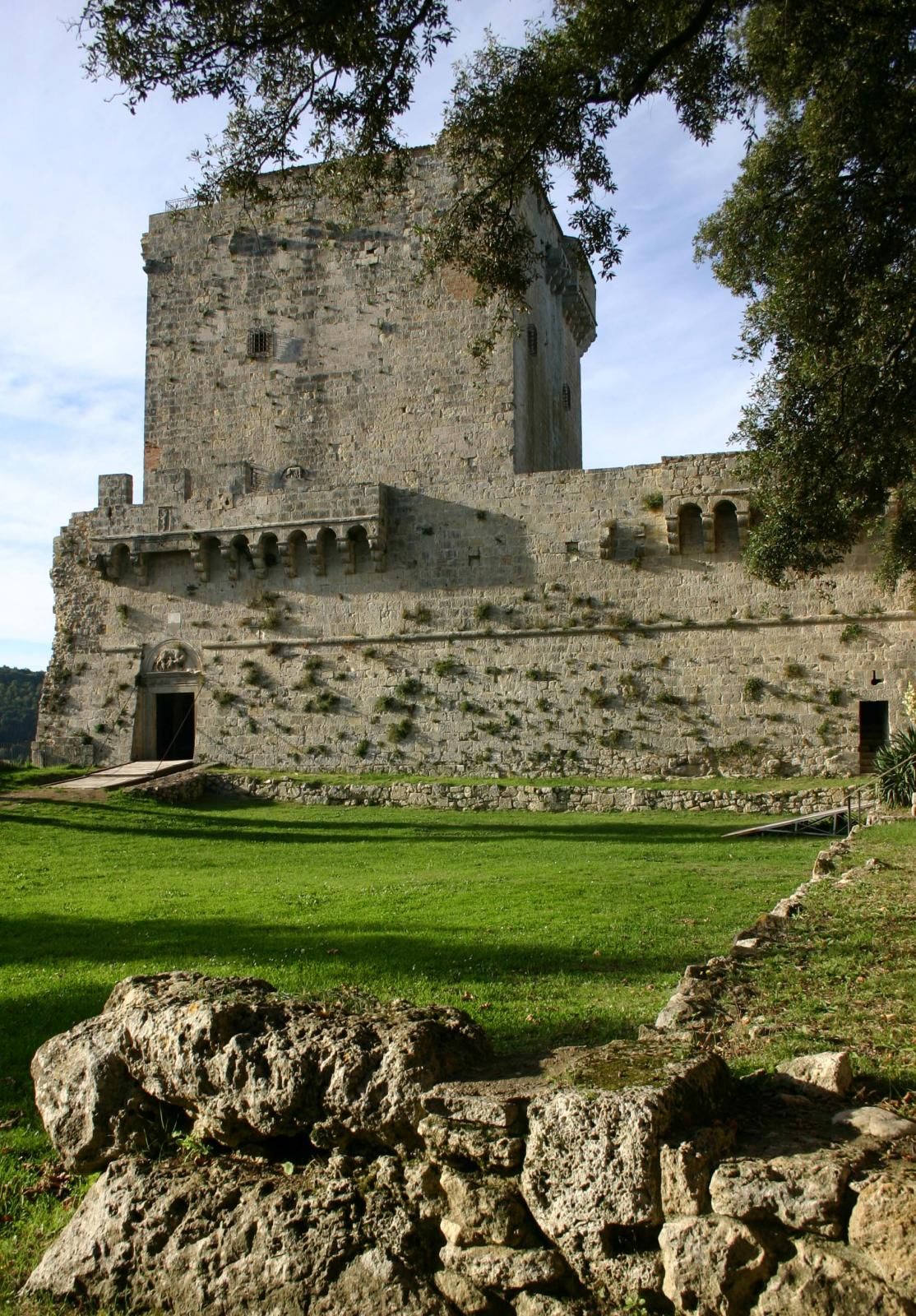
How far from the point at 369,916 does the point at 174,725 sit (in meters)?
17.6

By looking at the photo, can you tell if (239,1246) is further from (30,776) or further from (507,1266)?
(30,776)

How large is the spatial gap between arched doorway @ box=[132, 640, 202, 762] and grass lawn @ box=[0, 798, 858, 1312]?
7127 mm

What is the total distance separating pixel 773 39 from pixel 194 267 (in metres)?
20.6

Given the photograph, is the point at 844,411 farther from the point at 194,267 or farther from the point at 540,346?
the point at 194,267

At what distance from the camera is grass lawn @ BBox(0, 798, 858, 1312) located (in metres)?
5.45

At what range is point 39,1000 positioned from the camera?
6.36 m

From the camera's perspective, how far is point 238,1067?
12.3 ft

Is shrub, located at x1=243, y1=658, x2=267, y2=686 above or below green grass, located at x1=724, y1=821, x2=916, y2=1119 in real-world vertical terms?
above

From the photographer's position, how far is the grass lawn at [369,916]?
545cm

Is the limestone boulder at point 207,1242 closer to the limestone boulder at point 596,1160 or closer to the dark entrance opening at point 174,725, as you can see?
the limestone boulder at point 596,1160

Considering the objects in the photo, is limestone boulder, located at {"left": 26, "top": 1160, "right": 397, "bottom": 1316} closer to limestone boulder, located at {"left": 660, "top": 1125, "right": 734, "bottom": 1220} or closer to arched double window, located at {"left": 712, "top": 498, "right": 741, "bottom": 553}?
limestone boulder, located at {"left": 660, "top": 1125, "right": 734, "bottom": 1220}

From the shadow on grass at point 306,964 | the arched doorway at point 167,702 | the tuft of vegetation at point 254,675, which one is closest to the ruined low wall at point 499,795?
the tuft of vegetation at point 254,675

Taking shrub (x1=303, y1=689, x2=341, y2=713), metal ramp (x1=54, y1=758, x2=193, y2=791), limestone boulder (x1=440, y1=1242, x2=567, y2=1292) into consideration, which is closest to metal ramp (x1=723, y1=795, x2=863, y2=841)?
shrub (x1=303, y1=689, x2=341, y2=713)

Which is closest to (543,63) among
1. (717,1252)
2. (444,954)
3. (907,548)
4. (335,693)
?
(444,954)
